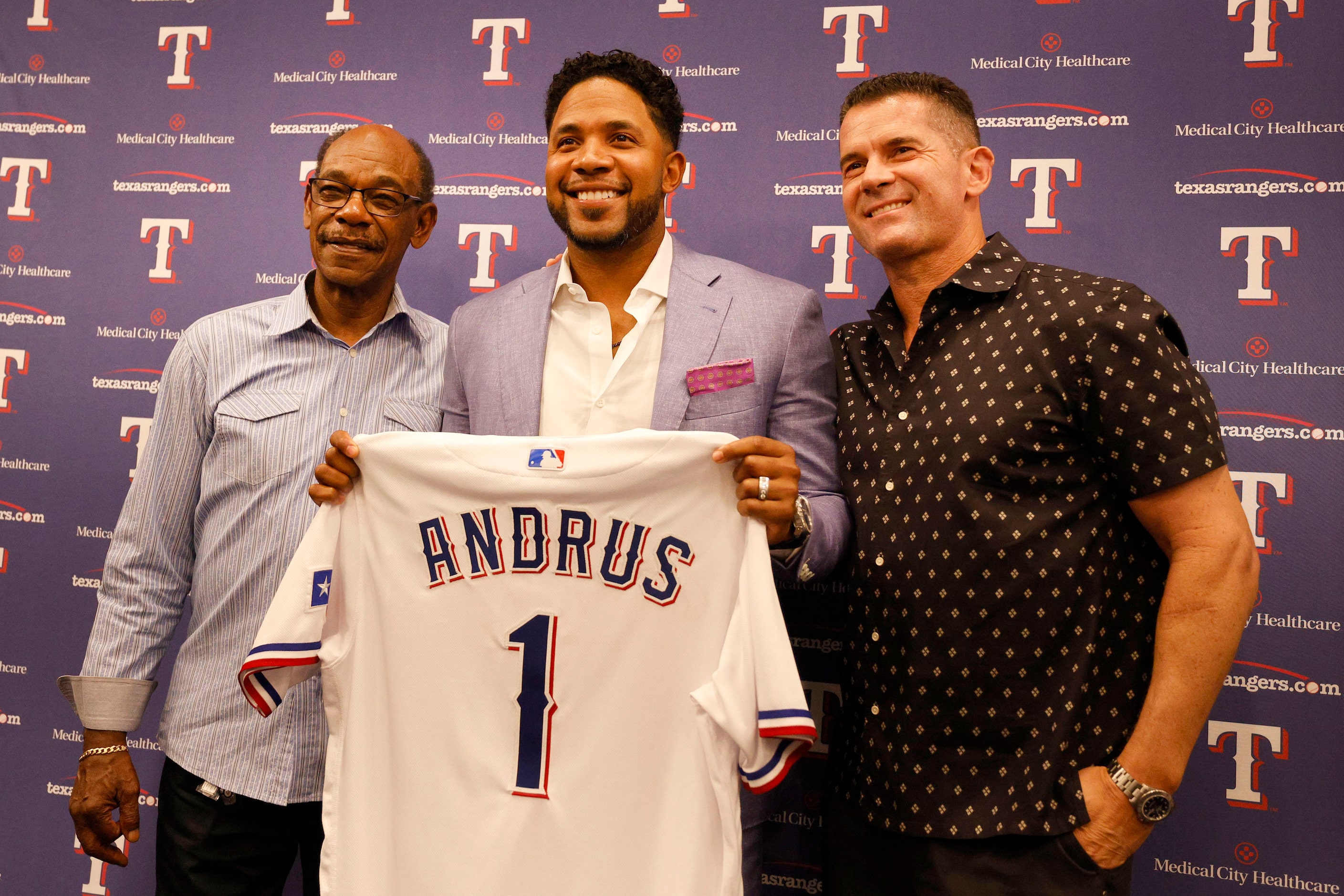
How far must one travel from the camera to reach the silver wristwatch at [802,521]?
160 centimetres

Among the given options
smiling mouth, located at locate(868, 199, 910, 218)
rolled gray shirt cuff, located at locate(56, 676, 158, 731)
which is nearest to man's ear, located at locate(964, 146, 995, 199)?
smiling mouth, located at locate(868, 199, 910, 218)

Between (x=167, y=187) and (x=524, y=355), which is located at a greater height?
(x=167, y=187)

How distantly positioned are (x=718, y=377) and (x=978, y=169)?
751mm

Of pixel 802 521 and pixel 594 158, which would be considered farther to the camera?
pixel 594 158

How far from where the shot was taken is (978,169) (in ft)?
6.04

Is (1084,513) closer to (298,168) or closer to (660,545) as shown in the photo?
(660,545)

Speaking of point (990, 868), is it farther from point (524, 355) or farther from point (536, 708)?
point (524, 355)

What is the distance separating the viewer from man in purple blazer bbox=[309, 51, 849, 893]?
1.80 m

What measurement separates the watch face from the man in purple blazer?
0.69 metres

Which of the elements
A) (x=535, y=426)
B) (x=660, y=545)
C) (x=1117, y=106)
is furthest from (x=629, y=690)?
(x=1117, y=106)

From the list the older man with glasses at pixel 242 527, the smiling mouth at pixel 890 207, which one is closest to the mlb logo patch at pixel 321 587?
the older man with glasses at pixel 242 527

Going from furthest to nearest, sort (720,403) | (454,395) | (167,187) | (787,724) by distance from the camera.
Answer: (167,187), (454,395), (720,403), (787,724)

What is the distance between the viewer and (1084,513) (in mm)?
1603

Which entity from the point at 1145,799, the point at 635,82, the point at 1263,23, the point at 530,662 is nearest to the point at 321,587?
the point at 530,662
